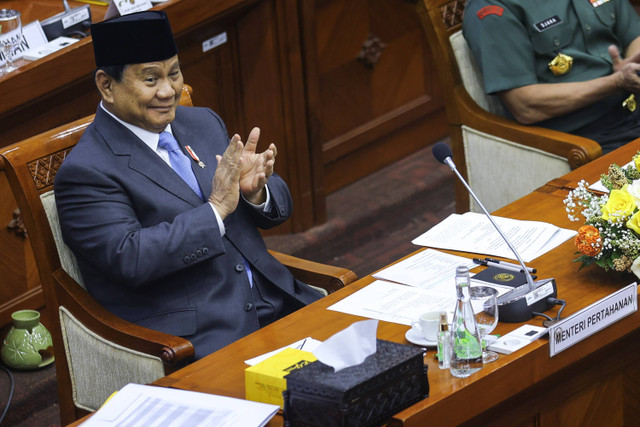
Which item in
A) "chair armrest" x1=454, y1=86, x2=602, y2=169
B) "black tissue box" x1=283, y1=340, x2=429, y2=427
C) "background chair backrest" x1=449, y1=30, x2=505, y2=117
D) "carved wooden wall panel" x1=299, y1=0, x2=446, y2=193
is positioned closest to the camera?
"black tissue box" x1=283, y1=340, x2=429, y2=427

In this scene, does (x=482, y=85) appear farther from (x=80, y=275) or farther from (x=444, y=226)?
(x=80, y=275)

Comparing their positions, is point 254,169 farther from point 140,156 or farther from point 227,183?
point 140,156

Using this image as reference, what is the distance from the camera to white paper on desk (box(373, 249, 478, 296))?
2.76 metres

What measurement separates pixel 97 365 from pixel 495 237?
115 centimetres

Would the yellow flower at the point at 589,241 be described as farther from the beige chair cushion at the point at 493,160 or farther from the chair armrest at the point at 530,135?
the beige chair cushion at the point at 493,160

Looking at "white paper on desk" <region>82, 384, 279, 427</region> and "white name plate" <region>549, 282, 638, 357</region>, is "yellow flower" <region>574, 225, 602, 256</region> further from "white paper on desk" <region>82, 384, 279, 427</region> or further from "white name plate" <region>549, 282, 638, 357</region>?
"white paper on desk" <region>82, 384, 279, 427</region>

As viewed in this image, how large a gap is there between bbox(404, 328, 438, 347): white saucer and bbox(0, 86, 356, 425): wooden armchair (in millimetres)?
573

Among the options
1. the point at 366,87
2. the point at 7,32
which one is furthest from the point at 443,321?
the point at 366,87

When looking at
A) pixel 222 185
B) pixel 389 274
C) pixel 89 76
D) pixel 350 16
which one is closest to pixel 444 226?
pixel 389 274

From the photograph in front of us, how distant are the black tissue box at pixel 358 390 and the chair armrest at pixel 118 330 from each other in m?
0.63

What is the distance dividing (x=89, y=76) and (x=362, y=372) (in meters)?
2.30

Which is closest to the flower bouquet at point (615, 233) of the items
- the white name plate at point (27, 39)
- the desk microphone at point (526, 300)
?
the desk microphone at point (526, 300)

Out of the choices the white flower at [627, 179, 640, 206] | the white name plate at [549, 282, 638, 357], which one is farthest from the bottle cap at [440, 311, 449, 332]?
the white flower at [627, 179, 640, 206]

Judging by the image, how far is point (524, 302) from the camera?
247cm
